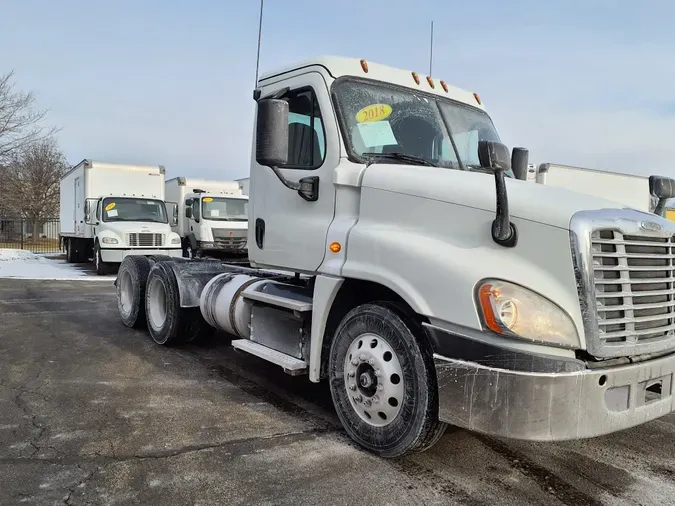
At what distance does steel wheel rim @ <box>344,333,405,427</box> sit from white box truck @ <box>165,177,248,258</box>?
16035 millimetres

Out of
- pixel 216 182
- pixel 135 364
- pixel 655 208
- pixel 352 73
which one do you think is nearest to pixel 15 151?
pixel 216 182

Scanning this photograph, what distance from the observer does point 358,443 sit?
151 inches

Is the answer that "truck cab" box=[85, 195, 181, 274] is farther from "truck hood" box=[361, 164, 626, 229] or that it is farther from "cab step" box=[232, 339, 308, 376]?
"truck hood" box=[361, 164, 626, 229]

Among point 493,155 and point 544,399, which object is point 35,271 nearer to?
point 493,155

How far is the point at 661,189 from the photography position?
4047 mm

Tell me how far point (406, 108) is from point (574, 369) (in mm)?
2396

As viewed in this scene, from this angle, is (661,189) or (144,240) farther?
(144,240)

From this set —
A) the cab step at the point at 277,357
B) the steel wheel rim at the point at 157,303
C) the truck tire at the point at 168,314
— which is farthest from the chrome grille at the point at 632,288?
the steel wheel rim at the point at 157,303

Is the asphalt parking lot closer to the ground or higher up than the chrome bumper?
closer to the ground

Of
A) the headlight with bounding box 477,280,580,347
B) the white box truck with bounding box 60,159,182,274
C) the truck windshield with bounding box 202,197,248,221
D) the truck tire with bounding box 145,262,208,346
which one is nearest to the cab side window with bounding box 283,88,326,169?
the headlight with bounding box 477,280,580,347

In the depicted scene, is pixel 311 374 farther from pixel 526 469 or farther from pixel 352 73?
pixel 352 73

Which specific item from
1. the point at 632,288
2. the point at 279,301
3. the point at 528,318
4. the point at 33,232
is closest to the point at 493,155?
the point at 528,318

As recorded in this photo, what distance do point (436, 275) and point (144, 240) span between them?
15.4 metres

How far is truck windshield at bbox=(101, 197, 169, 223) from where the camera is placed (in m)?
17.7
